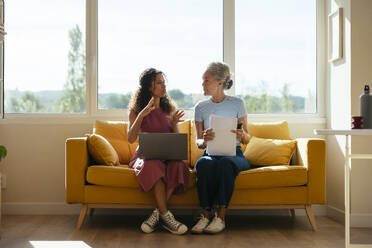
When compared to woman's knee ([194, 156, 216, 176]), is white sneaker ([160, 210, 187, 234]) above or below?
below

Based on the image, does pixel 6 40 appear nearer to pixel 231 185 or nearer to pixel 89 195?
pixel 89 195

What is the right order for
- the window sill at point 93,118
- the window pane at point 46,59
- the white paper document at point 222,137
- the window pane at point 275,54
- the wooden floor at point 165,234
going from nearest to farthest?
the wooden floor at point 165,234
the white paper document at point 222,137
the window sill at point 93,118
the window pane at point 46,59
the window pane at point 275,54

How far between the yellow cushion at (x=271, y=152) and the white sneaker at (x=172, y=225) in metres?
0.85

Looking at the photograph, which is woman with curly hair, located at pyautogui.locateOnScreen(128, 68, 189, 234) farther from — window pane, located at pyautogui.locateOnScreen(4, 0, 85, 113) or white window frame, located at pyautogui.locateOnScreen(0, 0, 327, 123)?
window pane, located at pyautogui.locateOnScreen(4, 0, 85, 113)

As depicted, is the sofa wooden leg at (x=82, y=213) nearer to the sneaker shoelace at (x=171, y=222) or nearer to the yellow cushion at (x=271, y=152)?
the sneaker shoelace at (x=171, y=222)

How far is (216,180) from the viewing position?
3160mm

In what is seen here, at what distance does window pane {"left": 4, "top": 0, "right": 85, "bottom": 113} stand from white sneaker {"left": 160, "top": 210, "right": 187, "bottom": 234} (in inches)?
63.9

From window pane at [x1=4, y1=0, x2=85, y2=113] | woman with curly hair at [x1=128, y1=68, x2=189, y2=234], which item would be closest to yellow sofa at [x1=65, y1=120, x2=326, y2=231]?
woman with curly hair at [x1=128, y1=68, x2=189, y2=234]

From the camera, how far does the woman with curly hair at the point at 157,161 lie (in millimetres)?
3180

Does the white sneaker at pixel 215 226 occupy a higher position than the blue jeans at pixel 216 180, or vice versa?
the blue jeans at pixel 216 180

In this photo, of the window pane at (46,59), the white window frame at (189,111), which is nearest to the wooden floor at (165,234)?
the white window frame at (189,111)

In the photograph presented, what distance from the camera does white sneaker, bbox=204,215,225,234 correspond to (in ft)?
10.2

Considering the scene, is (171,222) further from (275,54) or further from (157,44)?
(275,54)

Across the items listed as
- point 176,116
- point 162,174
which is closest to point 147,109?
point 176,116
